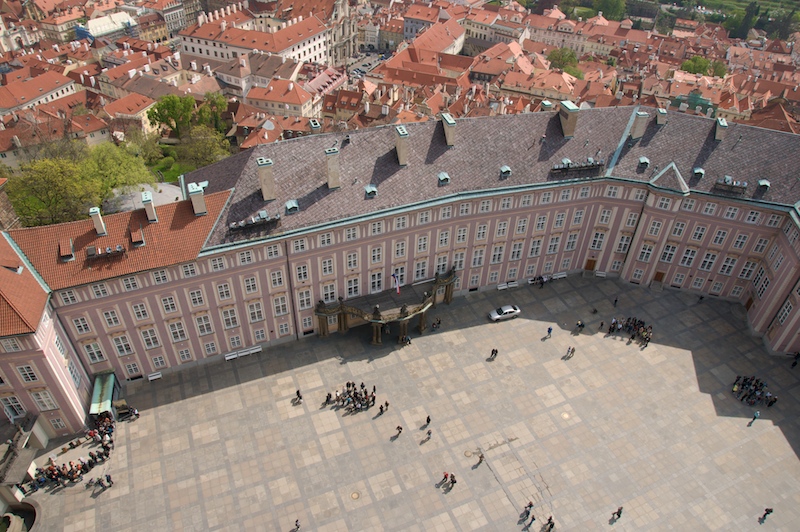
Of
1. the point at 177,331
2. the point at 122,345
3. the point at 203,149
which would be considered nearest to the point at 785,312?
the point at 177,331

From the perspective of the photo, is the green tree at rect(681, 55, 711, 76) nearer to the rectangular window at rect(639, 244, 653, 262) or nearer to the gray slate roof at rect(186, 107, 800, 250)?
the gray slate roof at rect(186, 107, 800, 250)

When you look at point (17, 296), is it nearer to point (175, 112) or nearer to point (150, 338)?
point (150, 338)

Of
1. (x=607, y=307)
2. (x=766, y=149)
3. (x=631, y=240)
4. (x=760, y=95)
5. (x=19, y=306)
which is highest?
(x=766, y=149)

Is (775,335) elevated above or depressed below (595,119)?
below

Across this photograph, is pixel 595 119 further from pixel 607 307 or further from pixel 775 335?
pixel 775 335

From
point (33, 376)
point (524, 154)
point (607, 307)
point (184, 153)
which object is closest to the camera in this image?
point (33, 376)

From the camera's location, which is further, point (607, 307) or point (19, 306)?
point (607, 307)

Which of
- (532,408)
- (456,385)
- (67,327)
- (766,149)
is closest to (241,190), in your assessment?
(67,327)

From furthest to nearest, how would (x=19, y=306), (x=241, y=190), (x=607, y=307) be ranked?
1. (x=607, y=307)
2. (x=241, y=190)
3. (x=19, y=306)
